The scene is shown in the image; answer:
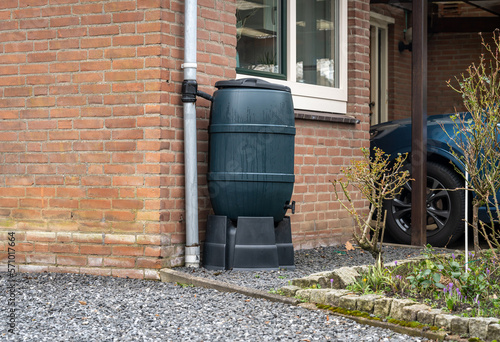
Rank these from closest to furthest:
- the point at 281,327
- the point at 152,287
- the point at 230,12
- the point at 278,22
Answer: the point at 281,327, the point at 152,287, the point at 230,12, the point at 278,22

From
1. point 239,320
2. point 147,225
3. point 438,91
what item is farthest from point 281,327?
point 438,91

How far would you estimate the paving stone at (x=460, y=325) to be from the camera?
3.28m

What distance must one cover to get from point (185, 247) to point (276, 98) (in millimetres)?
1192

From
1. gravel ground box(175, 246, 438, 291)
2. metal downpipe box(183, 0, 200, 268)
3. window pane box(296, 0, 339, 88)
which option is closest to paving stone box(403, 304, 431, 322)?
gravel ground box(175, 246, 438, 291)

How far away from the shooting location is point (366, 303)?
3.66 m

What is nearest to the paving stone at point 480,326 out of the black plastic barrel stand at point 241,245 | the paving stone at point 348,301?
the paving stone at point 348,301

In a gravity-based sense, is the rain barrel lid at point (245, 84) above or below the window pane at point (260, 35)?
below

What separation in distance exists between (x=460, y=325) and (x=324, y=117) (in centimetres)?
340

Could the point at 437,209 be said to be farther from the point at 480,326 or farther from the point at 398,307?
the point at 480,326

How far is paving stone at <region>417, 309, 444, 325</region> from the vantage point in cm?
341

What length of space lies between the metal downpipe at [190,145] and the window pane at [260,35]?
3.08 ft

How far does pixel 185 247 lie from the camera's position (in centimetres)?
517

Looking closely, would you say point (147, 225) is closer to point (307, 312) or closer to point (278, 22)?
point (307, 312)

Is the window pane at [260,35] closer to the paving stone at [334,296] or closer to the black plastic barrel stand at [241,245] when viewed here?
the black plastic barrel stand at [241,245]
